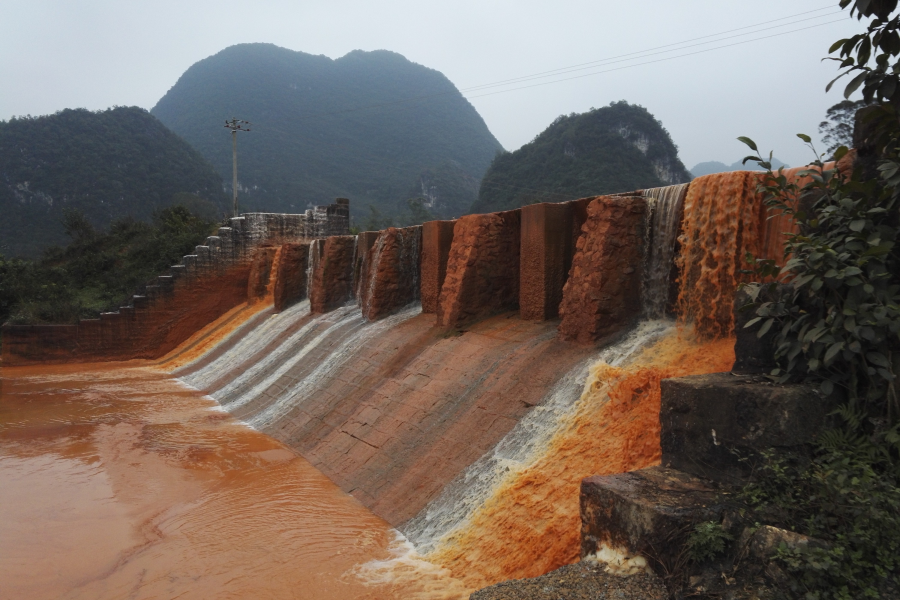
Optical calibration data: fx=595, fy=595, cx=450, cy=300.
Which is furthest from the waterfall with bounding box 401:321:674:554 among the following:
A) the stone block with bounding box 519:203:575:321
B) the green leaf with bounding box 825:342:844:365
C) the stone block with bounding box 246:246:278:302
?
the stone block with bounding box 246:246:278:302

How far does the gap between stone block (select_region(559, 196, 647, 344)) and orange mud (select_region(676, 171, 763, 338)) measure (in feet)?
1.82

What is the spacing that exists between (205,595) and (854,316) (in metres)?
3.92

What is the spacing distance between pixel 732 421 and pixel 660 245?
10.2 feet

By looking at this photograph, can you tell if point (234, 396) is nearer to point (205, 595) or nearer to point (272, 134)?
point (205, 595)

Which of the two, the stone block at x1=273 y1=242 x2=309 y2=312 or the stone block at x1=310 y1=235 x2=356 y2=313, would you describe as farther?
the stone block at x1=273 y1=242 x2=309 y2=312

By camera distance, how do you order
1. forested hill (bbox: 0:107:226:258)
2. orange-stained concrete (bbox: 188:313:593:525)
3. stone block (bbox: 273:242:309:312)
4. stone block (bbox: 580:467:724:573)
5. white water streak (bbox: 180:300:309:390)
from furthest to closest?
forested hill (bbox: 0:107:226:258), stone block (bbox: 273:242:309:312), white water streak (bbox: 180:300:309:390), orange-stained concrete (bbox: 188:313:593:525), stone block (bbox: 580:467:724:573)

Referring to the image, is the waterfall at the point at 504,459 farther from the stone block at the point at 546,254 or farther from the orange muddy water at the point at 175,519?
the stone block at the point at 546,254

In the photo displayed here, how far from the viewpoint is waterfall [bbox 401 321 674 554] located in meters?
4.29

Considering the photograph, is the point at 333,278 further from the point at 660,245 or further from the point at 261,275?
the point at 660,245

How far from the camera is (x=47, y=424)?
8344mm

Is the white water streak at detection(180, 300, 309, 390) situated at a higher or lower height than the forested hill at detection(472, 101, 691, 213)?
lower

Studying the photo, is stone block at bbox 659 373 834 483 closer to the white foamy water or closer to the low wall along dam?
the low wall along dam

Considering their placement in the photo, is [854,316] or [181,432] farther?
[181,432]

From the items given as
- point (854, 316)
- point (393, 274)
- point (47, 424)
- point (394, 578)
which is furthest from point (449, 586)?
point (47, 424)
